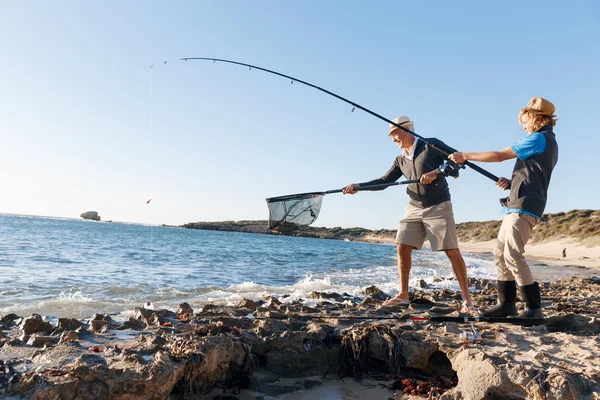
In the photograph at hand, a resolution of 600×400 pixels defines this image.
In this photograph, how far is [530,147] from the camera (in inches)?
152

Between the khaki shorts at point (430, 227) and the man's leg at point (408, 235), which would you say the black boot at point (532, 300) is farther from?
the man's leg at point (408, 235)

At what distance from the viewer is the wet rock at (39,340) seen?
3.27 meters

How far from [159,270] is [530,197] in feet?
35.9

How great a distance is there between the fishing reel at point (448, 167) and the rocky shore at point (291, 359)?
157 centimetres

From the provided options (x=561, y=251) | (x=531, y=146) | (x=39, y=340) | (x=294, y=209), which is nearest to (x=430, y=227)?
(x=531, y=146)

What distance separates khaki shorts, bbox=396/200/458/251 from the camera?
4969 mm

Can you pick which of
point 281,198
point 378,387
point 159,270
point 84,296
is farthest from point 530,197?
point 159,270

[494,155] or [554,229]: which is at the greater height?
[554,229]

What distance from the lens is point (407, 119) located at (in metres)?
5.33

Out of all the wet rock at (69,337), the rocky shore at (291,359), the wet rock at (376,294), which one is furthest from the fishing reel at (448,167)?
the wet rock at (69,337)

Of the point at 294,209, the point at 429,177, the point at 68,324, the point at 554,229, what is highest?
the point at 554,229

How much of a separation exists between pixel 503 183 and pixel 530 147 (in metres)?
0.60

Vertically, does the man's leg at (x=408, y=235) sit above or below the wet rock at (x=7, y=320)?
above

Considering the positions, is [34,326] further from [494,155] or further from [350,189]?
[494,155]
